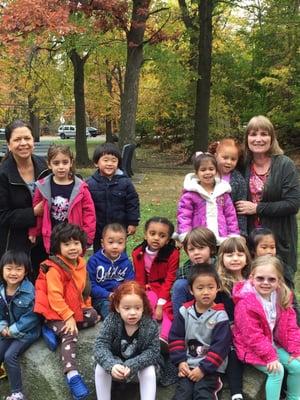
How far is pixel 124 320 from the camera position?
135 inches

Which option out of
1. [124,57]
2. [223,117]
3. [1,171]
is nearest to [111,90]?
[223,117]

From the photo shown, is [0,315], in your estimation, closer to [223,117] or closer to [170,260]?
[170,260]

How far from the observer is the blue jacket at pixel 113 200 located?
4445mm

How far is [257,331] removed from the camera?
11.2 ft

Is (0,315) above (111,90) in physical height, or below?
below

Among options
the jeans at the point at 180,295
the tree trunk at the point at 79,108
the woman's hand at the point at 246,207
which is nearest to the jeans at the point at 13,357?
the jeans at the point at 180,295

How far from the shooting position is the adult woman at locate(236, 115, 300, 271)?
4133 millimetres

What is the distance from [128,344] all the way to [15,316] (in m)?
0.88

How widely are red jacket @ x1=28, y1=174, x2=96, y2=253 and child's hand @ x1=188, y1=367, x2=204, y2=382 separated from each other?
4.28 feet

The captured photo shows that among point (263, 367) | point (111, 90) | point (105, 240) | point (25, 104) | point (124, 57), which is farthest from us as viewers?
point (25, 104)

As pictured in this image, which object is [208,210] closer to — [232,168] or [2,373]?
[232,168]

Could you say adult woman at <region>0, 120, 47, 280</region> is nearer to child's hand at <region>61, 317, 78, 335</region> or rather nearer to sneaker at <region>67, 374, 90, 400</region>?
child's hand at <region>61, 317, 78, 335</region>

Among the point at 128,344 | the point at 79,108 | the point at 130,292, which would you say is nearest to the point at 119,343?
the point at 128,344

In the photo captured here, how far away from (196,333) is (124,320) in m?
0.48
